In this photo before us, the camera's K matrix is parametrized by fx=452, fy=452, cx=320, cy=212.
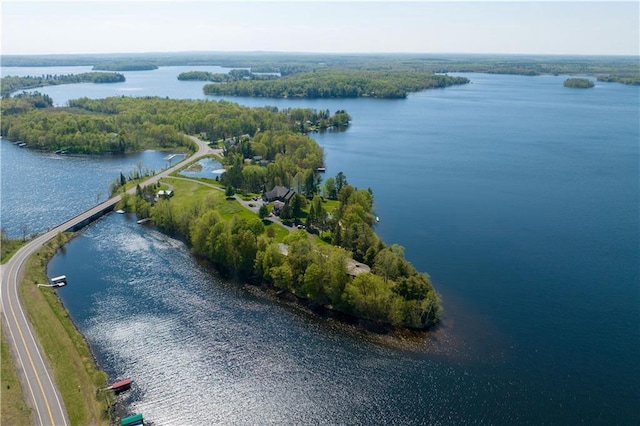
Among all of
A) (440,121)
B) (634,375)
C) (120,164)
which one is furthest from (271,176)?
(440,121)

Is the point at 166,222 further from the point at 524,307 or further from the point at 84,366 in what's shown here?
the point at 524,307

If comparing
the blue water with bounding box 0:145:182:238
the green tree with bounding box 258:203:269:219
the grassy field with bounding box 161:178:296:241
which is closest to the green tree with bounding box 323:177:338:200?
the grassy field with bounding box 161:178:296:241

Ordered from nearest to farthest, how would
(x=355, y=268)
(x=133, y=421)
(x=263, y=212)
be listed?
(x=133, y=421), (x=355, y=268), (x=263, y=212)

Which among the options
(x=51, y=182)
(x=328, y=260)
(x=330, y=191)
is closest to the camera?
(x=328, y=260)

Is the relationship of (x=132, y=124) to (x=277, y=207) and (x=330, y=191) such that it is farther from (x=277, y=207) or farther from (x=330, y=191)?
(x=277, y=207)

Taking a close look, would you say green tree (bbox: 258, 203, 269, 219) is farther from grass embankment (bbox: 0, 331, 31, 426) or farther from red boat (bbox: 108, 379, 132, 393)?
grass embankment (bbox: 0, 331, 31, 426)

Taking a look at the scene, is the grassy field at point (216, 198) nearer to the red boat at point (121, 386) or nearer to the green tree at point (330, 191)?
the green tree at point (330, 191)

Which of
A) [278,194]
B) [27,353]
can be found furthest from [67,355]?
[278,194]
